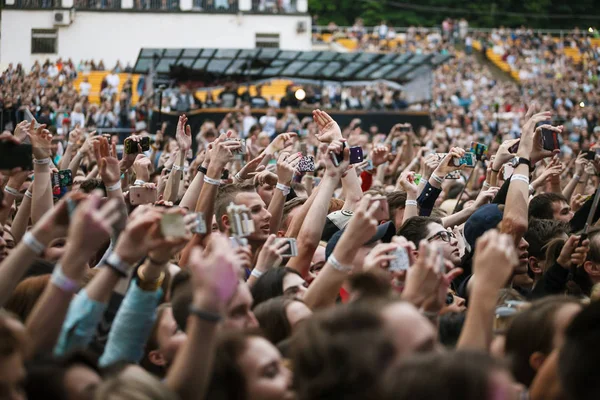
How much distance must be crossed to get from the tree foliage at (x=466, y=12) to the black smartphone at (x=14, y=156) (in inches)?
1773

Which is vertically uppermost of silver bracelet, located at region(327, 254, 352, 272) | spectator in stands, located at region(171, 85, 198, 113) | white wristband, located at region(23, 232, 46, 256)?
white wristband, located at region(23, 232, 46, 256)

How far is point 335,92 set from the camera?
28750 mm

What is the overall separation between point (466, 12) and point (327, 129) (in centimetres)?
4480

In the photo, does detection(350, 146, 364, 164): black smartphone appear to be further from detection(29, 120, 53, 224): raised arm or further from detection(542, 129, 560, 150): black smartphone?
detection(29, 120, 53, 224): raised arm

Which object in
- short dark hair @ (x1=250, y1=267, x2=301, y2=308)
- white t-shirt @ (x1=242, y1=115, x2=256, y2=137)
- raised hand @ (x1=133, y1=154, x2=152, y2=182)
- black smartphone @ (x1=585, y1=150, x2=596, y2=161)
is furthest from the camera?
white t-shirt @ (x1=242, y1=115, x2=256, y2=137)

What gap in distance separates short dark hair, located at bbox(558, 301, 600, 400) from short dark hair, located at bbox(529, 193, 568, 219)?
4.20 meters

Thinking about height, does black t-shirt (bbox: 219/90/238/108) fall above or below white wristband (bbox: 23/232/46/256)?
below

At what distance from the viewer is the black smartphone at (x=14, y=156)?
14.3ft

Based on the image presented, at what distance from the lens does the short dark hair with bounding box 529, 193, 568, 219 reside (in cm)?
710

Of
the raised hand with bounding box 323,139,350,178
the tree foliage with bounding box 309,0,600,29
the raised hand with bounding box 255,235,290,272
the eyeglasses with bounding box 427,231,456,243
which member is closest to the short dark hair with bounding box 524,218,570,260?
the eyeglasses with bounding box 427,231,456,243

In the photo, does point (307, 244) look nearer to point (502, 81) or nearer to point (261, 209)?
point (261, 209)

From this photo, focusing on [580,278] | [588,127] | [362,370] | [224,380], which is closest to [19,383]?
[224,380]

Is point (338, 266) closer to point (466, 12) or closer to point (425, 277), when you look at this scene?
point (425, 277)

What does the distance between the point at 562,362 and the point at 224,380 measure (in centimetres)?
111
